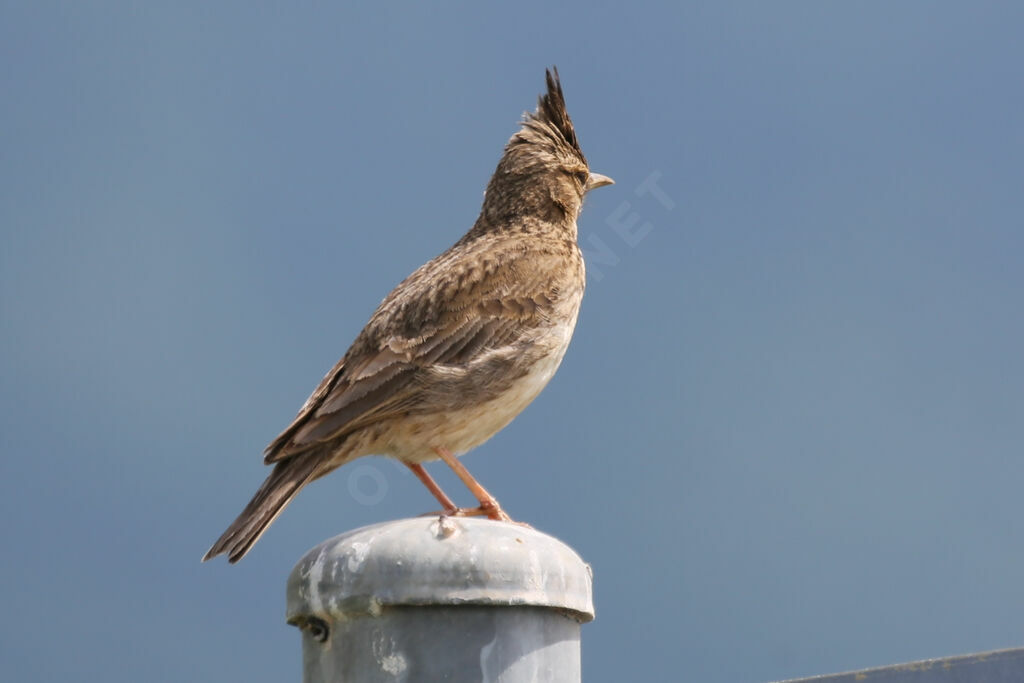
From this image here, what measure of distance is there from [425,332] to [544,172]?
1.77 metres

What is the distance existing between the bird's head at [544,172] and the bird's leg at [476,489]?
1.85 meters

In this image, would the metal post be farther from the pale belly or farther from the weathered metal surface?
the pale belly

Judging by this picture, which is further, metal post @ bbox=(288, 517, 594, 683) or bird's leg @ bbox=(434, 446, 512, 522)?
bird's leg @ bbox=(434, 446, 512, 522)

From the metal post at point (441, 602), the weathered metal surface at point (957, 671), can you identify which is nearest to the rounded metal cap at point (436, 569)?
the metal post at point (441, 602)

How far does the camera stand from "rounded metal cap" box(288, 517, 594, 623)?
3230 mm

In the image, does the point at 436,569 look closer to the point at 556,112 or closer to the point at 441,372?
the point at 441,372

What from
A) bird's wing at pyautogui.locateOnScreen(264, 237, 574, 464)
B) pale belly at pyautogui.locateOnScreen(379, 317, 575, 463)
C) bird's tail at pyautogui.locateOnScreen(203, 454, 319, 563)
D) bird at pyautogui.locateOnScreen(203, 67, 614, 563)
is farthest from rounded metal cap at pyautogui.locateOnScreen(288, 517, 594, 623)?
pale belly at pyautogui.locateOnScreen(379, 317, 575, 463)

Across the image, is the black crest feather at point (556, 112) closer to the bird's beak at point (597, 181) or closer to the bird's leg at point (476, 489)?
the bird's beak at point (597, 181)

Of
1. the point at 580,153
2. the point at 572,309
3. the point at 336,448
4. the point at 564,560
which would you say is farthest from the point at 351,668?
the point at 580,153

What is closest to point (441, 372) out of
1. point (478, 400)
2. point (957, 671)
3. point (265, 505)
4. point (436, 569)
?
point (478, 400)

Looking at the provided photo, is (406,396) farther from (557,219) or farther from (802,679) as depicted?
(802,679)

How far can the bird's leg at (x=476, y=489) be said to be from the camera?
5323 millimetres

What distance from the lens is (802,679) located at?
3566 mm

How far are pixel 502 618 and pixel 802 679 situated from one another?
0.97 meters
